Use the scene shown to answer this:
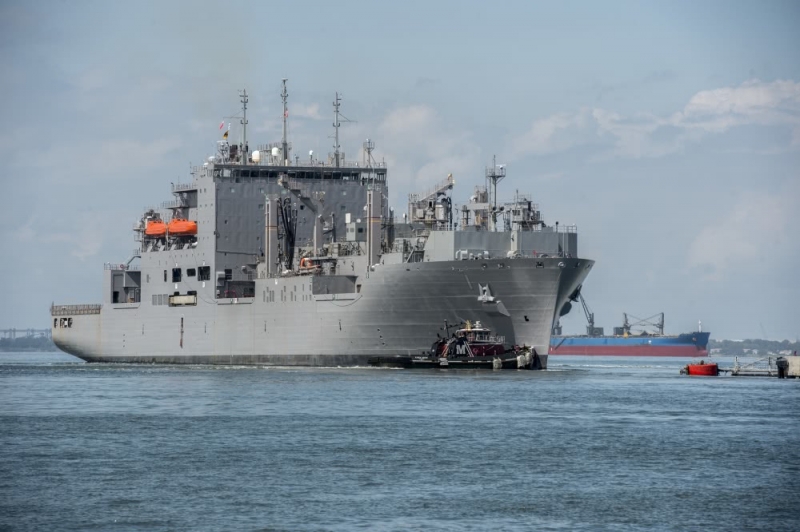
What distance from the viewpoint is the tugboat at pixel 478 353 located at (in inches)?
2520

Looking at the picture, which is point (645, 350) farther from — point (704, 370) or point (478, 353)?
point (478, 353)

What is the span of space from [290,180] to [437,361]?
61.3ft

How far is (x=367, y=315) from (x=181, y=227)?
1942 cm

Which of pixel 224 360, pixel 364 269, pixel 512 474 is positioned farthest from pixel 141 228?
pixel 512 474

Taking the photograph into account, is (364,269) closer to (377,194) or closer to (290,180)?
(377,194)

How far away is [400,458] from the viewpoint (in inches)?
1331

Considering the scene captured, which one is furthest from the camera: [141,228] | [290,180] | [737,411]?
[141,228]

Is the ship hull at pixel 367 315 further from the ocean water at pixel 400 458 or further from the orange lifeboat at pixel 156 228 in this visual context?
the ocean water at pixel 400 458

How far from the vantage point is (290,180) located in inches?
3066

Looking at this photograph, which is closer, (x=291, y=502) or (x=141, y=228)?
(x=291, y=502)

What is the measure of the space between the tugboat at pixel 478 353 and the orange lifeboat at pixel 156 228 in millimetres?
26370

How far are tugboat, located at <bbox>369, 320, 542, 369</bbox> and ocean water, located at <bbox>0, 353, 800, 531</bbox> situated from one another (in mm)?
7740

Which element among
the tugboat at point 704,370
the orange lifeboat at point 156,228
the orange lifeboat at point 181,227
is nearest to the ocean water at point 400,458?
the tugboat at point 704,370

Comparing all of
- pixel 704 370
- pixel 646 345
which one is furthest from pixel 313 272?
pixel 646 345
